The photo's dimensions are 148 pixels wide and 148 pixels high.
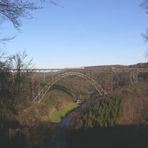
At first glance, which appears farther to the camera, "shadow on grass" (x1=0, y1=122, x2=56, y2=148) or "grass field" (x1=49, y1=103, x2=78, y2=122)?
"grass field" (x1=49, y1=103, x2=78, y2=122)

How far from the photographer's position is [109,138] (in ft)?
65.9

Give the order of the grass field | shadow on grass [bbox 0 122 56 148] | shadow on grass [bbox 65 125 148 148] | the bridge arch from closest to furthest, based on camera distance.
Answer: shadow on grass [bbox 0 122 56 148] < shadow on grass [bbox 65 125 148 148] < the grass field < the bridge arch

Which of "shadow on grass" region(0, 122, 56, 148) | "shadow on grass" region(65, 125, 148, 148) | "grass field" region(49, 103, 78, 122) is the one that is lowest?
"grass field" region(49, 103, 78, 122)

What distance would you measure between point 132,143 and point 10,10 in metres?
15.1

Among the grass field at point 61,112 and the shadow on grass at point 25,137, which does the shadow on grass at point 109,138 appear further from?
the grass field at point 61,112

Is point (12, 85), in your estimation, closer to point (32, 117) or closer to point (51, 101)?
point (32, 117)

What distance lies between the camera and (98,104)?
23734 mm

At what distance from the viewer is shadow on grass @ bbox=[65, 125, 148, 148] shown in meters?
19.8

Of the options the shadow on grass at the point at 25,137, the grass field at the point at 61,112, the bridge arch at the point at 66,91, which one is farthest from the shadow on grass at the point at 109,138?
the bridge arch at the point at 66,91

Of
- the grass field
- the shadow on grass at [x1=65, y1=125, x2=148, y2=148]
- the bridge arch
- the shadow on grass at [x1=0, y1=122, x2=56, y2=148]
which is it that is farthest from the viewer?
the bridge arch

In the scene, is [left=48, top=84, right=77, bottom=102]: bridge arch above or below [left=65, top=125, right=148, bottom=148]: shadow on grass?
above

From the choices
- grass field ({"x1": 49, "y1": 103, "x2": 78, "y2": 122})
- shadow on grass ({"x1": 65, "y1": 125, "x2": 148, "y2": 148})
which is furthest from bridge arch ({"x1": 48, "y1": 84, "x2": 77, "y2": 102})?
shadow on grass ({"x1": 65, "y1": 125, "x2": 148, "y2": 148})

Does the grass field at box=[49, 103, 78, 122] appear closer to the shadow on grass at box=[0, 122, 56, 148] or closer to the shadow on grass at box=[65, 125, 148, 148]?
the shadow on grass at box=[65, 125, 148, 148]

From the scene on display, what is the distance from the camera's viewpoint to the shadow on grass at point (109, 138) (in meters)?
19.8
